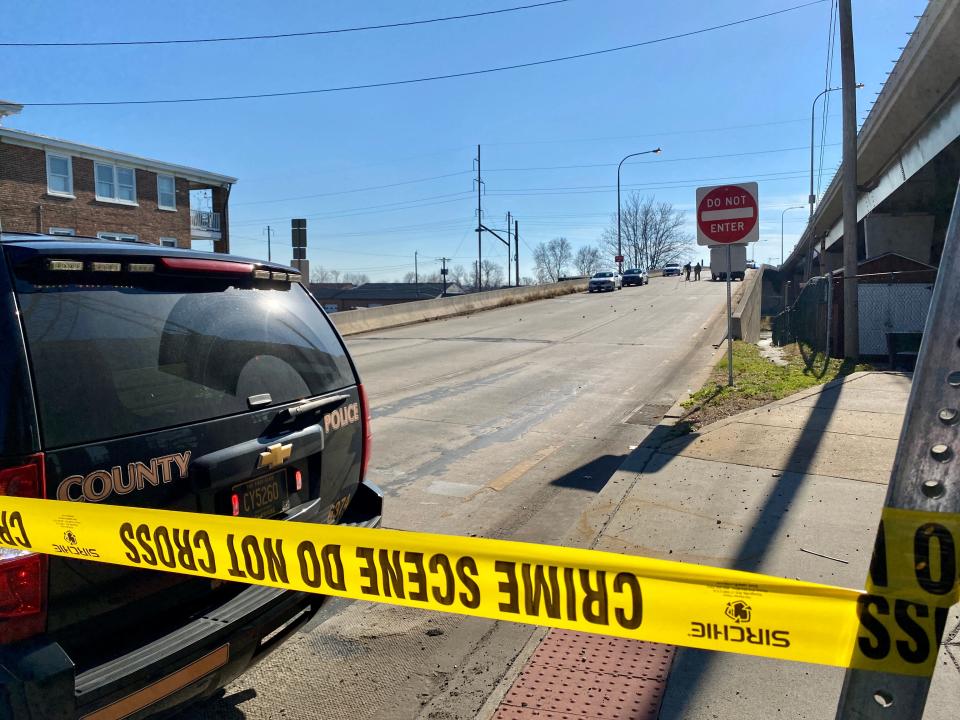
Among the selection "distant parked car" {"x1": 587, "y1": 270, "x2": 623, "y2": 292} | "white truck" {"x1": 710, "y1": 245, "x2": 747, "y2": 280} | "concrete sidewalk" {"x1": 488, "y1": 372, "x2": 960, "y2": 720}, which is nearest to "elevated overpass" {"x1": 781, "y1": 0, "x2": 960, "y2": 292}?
"white truck" {"x1": 710, "y1": 245, "x2": 747, "y2": 280}

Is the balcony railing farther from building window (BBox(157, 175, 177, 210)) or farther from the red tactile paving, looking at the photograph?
the red tactile paving

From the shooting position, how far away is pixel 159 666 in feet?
7.77

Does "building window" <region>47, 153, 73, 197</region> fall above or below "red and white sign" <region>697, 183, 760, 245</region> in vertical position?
above

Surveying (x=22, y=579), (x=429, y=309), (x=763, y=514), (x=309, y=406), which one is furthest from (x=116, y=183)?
(x=22, y=579)

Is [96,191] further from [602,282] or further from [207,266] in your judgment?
[207,266]

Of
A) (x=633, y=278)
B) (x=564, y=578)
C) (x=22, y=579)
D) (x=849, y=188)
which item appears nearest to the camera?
(x=564, y=578)

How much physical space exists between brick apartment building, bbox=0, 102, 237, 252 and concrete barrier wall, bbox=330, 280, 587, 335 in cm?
1159

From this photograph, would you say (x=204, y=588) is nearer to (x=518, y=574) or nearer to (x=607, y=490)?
(x=518, y=574)

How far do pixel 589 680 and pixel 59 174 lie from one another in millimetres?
35571

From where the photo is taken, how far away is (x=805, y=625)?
5.67ft

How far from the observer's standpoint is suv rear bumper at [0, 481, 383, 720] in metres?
2.10

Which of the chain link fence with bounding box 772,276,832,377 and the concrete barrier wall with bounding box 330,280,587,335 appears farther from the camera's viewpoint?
the concrete barrier wall with bounding box 330,280,587,335

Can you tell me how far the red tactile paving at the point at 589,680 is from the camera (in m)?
3.16

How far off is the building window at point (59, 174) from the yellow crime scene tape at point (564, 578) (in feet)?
114
